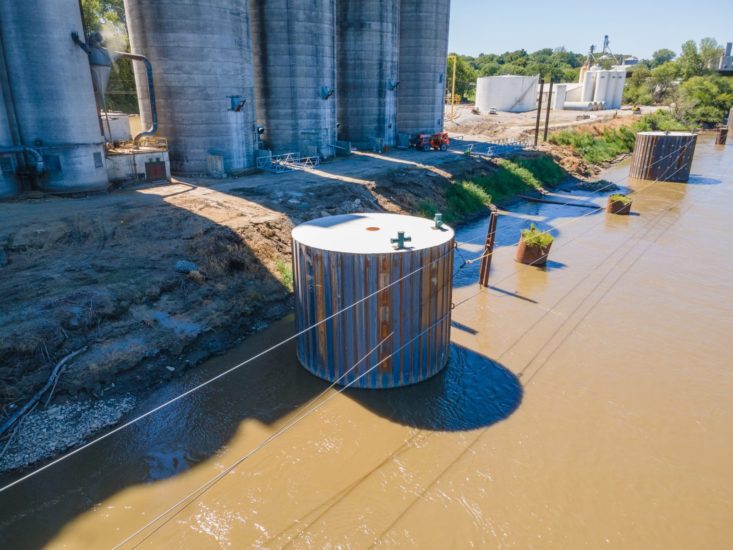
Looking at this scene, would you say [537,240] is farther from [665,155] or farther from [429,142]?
[665,155]

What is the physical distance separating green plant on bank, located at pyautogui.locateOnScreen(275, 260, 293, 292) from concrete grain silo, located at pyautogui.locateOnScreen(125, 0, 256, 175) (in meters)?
11.2

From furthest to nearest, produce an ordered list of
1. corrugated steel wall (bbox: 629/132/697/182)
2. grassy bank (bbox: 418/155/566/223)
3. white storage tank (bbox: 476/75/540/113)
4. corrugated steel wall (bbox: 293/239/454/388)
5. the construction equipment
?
white storage tank (bbox: 476/75/540/113)
the construction equipment
corrugated steel wall (bbox: 629/132/697/182)
grassy bank (bbox: 418/155/566/223)
corrugated steel wall (bbox: 293/239/454/388)

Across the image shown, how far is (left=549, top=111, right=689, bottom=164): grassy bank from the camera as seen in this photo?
44.1m

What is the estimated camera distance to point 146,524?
7.47 m

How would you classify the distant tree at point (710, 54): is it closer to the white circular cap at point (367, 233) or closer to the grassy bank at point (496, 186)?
the grassy bank at point (496, 186)

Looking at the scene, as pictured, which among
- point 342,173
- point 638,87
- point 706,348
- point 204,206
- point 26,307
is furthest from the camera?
point 638,87

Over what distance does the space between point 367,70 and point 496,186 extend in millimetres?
12815

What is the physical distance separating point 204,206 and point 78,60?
7866 mm

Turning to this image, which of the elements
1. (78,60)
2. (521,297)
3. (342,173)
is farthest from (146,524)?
Result: (342,173)

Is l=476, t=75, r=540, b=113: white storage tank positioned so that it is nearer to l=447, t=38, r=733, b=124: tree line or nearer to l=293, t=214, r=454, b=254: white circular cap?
l=447, t=38, r=733, b=124: tree line

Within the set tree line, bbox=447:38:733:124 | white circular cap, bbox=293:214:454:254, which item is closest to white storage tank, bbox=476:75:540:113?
tree line, bbox=447:38:733:124

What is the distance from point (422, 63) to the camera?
129 feet

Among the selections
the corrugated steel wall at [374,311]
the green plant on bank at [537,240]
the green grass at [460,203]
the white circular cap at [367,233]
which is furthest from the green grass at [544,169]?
the corrugated steel wall at [374,311]

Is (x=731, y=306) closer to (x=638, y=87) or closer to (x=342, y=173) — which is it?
(x=342, y=173)
